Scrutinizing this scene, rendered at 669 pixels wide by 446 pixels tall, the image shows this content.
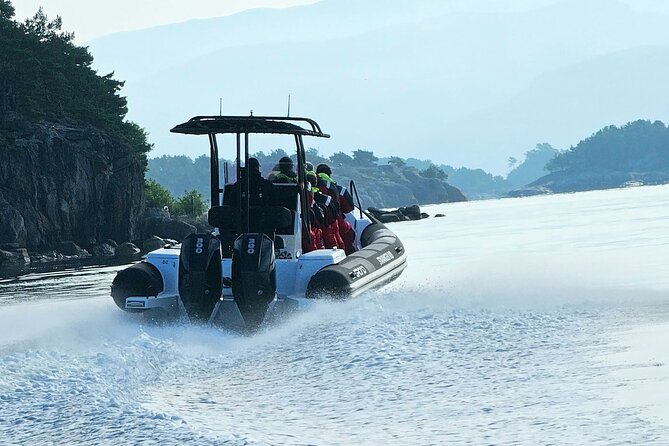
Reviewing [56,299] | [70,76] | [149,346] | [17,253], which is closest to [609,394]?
[149,346]

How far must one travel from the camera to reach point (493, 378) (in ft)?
28.8

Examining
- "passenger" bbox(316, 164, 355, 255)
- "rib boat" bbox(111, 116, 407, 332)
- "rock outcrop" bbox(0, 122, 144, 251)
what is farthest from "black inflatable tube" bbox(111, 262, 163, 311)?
"rock outcrop" bbox(0, 122, 144, 251)

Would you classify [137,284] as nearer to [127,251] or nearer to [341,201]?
[341,201]

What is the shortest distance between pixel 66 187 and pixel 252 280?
5178cm

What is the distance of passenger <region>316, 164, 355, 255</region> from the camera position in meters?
16.7

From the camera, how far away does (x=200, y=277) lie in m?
11.8

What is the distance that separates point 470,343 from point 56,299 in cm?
1277

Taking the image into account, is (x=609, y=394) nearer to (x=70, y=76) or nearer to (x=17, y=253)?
(x=17, y=253)

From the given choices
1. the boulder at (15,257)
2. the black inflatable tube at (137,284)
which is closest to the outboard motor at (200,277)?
the black inflatable tube at (137,284)

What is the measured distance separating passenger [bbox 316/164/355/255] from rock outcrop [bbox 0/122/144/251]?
4052 centimetres

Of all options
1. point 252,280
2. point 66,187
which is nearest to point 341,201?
point 252,280

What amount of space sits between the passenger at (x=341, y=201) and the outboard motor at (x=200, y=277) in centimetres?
455

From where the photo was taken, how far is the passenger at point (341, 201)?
16656 mm

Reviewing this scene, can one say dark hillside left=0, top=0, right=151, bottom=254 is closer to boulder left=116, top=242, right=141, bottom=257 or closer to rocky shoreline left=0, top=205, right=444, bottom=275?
rocky shoreline left=0, top=205, right=444, bottom=275
